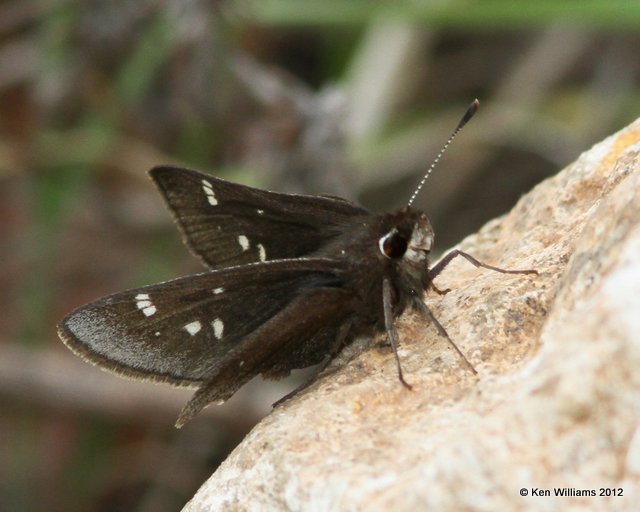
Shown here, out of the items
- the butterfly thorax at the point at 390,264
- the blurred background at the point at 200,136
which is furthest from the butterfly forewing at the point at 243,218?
the blurred background at the point at 200,136

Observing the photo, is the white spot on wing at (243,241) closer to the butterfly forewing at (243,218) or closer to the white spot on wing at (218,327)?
the butterfly forewing at (243,218)

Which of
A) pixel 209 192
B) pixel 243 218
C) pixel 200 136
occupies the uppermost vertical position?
pixel 200 136

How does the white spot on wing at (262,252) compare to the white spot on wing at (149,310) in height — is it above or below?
above

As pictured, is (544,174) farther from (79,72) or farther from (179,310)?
(179,310)

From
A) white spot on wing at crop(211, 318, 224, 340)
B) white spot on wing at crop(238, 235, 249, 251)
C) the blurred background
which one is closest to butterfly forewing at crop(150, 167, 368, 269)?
white spot on wing at crop(238, 235, 249, 251)

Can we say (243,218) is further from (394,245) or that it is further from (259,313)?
(394,245)

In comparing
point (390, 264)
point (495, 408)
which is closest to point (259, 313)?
point (390, 264)
